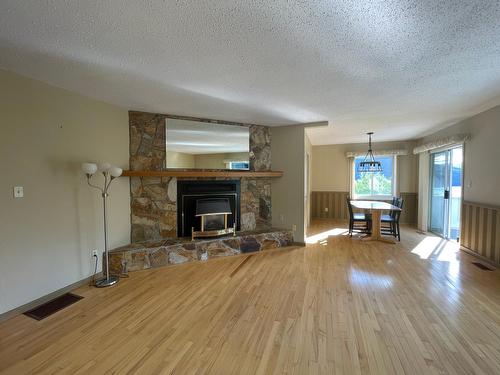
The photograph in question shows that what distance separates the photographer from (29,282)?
90.3 inches

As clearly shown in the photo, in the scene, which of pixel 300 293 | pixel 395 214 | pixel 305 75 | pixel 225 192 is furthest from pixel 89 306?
pixel 395 214

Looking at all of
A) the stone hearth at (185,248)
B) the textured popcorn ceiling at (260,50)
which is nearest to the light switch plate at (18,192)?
the textured popcorn ceiling at (260,50)

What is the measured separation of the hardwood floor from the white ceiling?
199 cm

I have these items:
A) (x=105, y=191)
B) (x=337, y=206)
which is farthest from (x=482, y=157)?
(x=105, y=191)

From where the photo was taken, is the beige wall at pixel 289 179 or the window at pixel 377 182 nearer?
the beige wall at pixel 289 179

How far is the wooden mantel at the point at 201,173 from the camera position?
3359 millimetres

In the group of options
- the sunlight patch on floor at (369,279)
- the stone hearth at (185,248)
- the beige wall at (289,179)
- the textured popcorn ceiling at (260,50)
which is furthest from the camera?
the beige wall at (289,179)

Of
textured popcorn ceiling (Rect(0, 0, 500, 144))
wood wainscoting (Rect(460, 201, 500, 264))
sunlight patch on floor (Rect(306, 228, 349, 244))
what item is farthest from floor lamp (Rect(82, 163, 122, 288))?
wood wainscoting (Rect(460, 201, 500, 264))

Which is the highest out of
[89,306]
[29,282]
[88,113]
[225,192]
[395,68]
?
[395,68]

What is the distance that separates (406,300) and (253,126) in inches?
136

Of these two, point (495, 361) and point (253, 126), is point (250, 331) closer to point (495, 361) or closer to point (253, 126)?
point (495, 361)

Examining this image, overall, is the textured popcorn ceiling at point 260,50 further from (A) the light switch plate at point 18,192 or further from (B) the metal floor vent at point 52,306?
(B) the metal floor vent at point 52,306

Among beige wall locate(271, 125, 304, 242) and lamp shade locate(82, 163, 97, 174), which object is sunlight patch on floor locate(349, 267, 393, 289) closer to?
beige wall locate(271, 125, 304, 242)

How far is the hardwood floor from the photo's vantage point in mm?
1580
